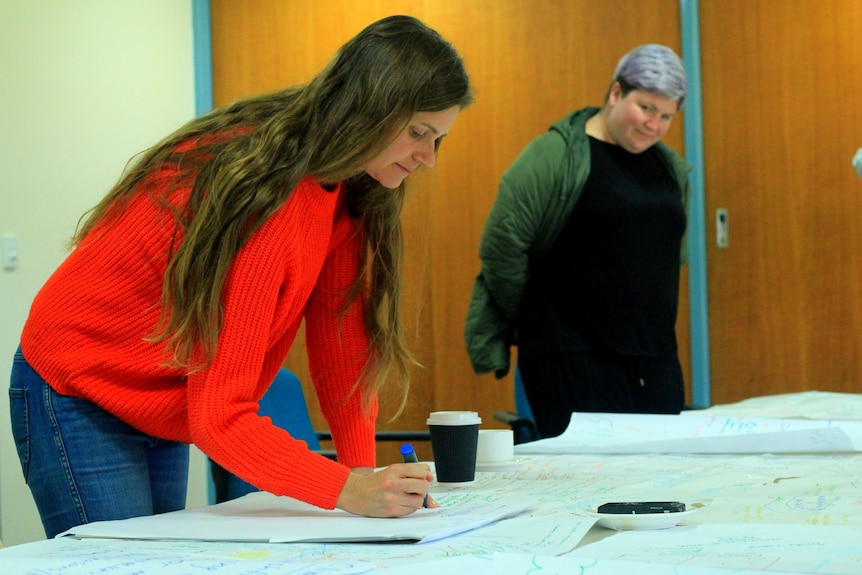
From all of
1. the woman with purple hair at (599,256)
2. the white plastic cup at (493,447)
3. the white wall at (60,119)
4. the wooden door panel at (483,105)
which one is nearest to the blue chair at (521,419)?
the woman with purple hair at (599,256)

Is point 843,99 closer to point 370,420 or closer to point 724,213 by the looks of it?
point 724,213

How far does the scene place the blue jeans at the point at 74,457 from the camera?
1.32m

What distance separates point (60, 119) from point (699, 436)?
2465mm

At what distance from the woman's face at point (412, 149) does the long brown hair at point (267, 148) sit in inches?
0.7

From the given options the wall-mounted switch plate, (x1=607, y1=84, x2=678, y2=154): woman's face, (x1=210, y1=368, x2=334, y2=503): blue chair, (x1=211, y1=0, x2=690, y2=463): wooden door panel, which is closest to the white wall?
the wall-mounted switch plate

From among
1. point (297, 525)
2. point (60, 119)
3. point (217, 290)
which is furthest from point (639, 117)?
point (60, 119)

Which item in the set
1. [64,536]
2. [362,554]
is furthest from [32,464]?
[362,554]

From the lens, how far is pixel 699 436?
5.93 ft

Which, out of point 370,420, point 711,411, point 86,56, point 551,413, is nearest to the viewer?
point 370,420

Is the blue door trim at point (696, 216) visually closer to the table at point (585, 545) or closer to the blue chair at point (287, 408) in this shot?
the blue chair at point (287, 408)

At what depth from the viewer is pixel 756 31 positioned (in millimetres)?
3418

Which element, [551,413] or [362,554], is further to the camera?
[551,413]

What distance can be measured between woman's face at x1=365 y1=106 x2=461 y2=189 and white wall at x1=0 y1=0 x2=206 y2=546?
2125 millimetres

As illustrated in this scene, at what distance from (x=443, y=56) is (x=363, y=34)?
4.3 inches
